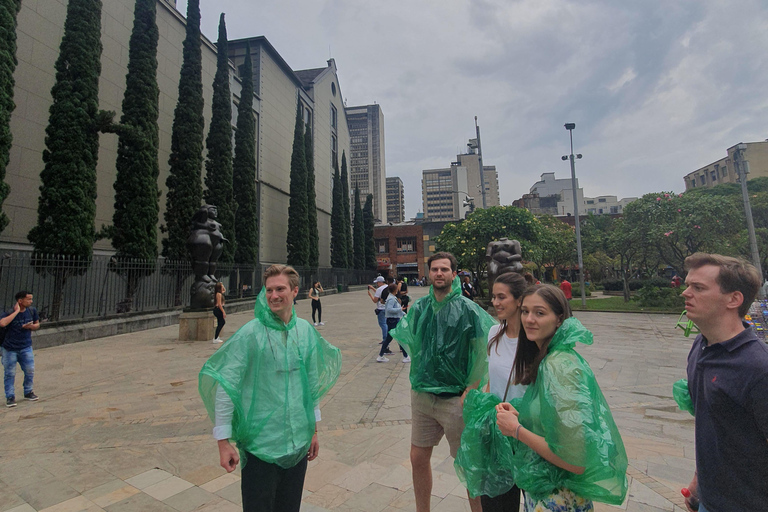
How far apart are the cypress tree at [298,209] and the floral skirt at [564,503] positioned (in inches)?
1058

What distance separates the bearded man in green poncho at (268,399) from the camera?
189 cm

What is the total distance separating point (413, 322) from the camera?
287 cm

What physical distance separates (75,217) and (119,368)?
615cm

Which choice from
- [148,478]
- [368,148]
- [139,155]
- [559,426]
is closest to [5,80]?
[139,155]

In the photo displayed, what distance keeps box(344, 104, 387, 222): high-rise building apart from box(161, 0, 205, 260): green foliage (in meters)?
77.9

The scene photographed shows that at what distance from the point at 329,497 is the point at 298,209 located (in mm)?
27027

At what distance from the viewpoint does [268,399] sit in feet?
6.48

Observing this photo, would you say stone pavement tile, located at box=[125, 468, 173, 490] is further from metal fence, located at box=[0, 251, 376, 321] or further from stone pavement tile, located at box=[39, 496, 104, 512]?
metal fence, located at box=[0, 251, 376, 321]

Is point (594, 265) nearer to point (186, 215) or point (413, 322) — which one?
point (186, 215)

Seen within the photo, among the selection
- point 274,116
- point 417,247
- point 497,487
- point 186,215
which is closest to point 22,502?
point 497,487

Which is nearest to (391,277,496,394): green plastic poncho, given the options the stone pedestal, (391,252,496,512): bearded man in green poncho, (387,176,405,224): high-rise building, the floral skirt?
(391,252,496,512): bearded man in green poncho

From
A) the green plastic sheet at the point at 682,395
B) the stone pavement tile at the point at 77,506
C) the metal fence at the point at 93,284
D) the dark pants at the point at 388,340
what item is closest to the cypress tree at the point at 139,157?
the metal fence at the point at 93,284

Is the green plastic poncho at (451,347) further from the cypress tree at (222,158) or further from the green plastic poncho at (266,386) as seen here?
the cypress tree at (222,158)

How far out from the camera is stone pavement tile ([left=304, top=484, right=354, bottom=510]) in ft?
9.40
